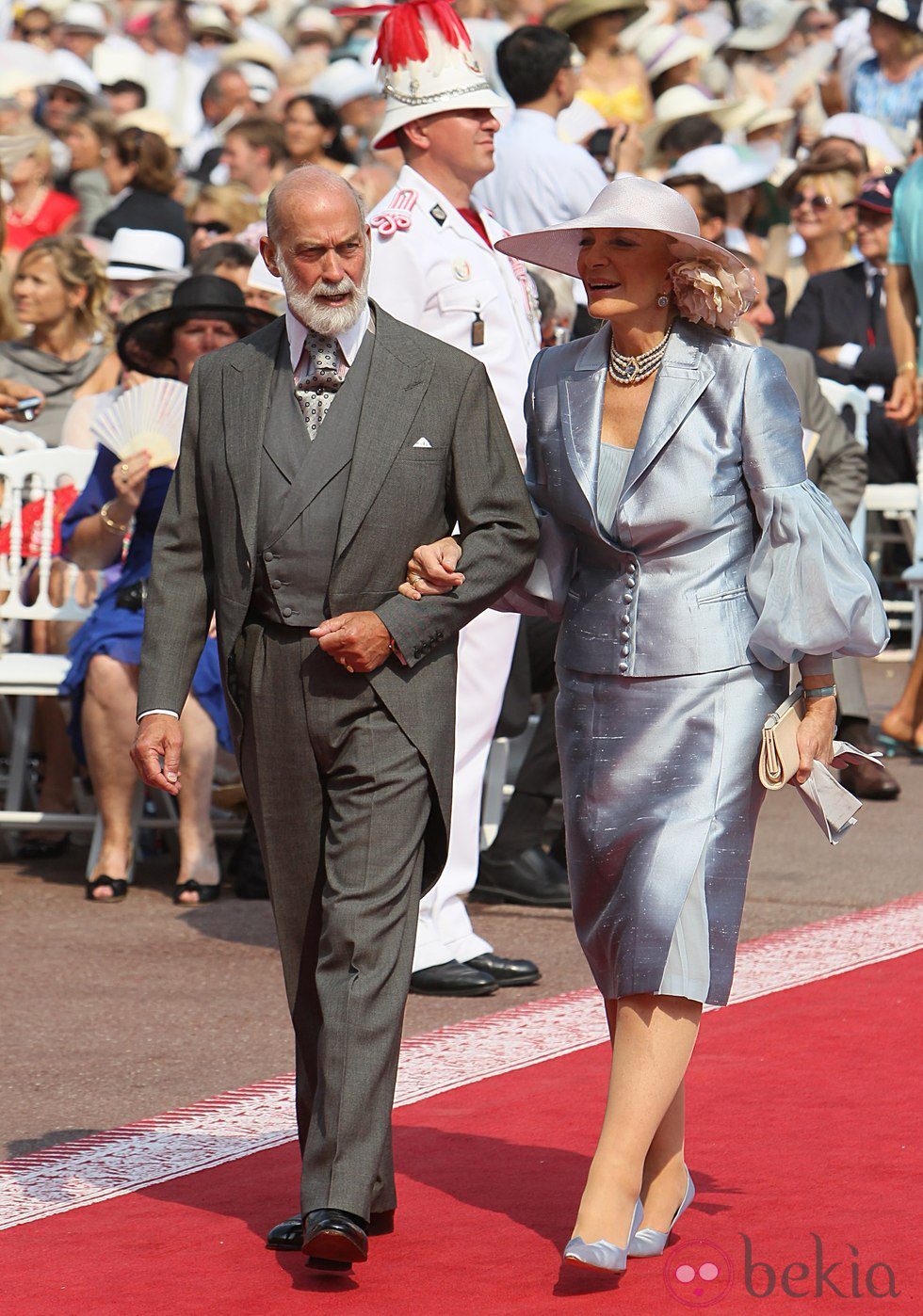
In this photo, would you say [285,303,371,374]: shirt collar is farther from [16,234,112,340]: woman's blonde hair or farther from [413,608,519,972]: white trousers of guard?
[16,234,112,340]: woman's blonde hair

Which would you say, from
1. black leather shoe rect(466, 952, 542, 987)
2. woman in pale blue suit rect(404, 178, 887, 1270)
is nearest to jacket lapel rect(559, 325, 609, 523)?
woman in pale blue suit rect(404, 178, 887, 1270)

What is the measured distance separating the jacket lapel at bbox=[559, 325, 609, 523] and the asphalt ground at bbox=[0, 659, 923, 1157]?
188 cm

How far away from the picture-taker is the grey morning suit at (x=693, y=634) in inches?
159

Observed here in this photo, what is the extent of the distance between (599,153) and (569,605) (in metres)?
9.46

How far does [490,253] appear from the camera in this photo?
6340mm

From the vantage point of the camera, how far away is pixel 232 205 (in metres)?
11.5

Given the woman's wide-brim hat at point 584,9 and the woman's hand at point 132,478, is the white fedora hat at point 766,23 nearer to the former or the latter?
the woman's wide-brim hat at point 584,9

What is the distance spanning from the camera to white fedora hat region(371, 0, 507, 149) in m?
6.30

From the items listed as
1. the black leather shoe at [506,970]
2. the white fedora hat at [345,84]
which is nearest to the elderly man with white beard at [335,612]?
the black leather shoe at [506,970]

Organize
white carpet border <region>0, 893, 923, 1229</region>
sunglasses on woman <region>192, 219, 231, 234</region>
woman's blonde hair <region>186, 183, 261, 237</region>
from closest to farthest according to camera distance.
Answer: white carpet border <region>0, 893, 923, 1229</region>
sunglasses on woman <region>192, 219, 231, 234</region>
woman's blonde hair <region>186, 183, 261, 237</region>

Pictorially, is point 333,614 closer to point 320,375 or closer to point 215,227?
point 320,375

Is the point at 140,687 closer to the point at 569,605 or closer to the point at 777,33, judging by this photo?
the point at 569,605

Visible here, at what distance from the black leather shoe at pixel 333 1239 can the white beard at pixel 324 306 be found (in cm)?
155

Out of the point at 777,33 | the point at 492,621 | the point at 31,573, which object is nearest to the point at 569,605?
the point at 492,621
